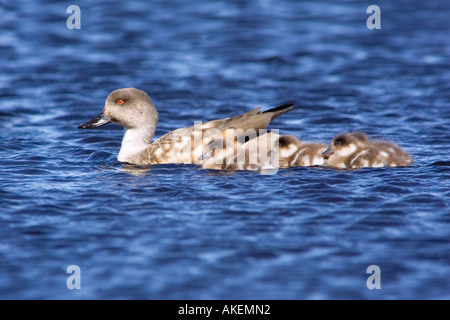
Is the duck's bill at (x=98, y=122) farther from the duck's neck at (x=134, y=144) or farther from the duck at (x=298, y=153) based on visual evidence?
the duck at (x=298, y=153)

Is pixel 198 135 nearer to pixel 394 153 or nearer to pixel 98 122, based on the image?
pixel 98 122

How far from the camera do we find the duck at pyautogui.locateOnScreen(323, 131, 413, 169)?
9102mm

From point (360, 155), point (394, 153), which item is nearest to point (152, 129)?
point (360, 155)

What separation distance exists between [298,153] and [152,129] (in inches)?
89.2

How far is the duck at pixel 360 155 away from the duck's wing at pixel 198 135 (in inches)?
30.8

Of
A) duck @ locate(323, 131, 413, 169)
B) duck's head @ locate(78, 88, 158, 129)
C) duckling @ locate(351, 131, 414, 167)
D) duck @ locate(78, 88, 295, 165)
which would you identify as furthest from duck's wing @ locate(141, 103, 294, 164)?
duckling @ locate(351, 131, 414, 167)

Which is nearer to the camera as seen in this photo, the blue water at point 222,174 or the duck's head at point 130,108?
the blue water at point 222,174

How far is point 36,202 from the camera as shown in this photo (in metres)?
7.99

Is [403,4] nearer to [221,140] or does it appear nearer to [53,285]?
[221,140]

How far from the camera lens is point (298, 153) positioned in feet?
30.3

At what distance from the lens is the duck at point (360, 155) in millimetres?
9102

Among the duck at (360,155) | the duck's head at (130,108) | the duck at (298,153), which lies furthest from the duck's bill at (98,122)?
the duck at (360,155)

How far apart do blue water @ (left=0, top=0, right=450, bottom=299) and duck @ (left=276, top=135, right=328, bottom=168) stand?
354 mm

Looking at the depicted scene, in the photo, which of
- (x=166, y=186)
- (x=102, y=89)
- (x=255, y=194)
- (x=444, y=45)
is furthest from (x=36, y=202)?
(x=444, y=45)
